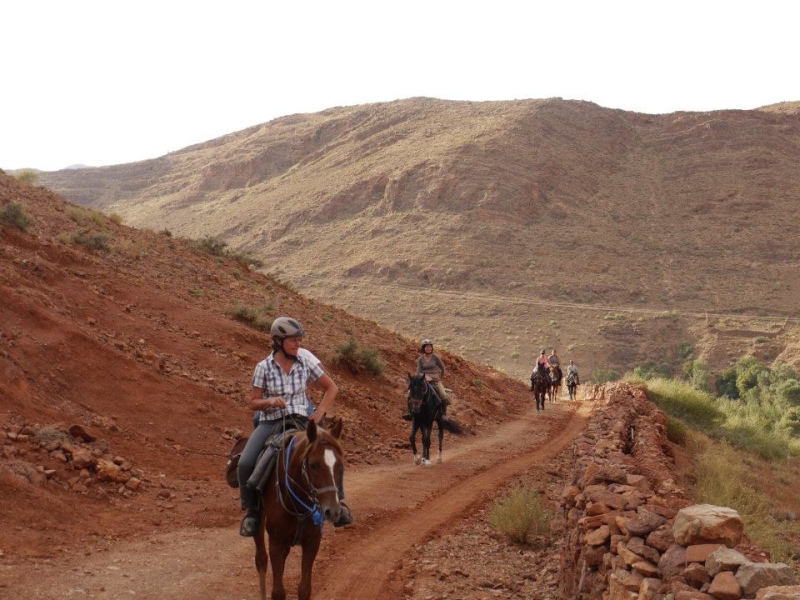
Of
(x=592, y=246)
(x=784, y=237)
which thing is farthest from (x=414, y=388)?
(x=784, y=237)

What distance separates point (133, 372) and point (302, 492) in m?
9.23

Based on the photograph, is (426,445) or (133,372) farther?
(426,445)

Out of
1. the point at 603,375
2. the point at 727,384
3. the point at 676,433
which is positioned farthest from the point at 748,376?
the point at 676,433

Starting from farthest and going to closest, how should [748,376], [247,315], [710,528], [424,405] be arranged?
[748,376], [247,315], [424,405], [710,528]

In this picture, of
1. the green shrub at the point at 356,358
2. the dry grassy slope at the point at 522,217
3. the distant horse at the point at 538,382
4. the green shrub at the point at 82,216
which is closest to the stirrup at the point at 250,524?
the green shrub at the point at 356,358

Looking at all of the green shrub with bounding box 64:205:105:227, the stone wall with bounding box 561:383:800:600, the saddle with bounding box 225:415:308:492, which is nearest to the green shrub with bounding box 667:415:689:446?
the stone wall with bounding box 561:383:800:600

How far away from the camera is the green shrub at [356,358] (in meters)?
20.9

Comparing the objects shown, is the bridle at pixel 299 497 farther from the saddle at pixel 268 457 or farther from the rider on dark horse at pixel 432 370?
the rider on dark horse at pixel 432 370

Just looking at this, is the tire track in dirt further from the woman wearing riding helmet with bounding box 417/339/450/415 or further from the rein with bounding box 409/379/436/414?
the woman wearing riding helmet with bounding box 417/339/450/415

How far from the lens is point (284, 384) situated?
21.4 ft

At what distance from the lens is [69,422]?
11391 millimetres

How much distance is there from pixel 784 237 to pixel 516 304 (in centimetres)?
3049

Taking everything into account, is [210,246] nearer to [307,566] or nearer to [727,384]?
[307,566]

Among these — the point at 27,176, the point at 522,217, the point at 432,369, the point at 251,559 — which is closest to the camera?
the point at 251,559
